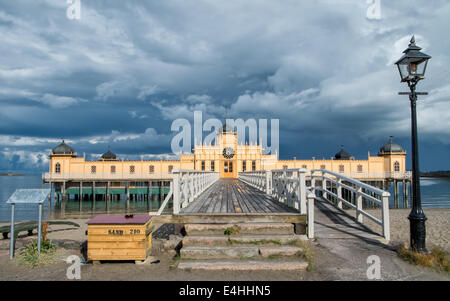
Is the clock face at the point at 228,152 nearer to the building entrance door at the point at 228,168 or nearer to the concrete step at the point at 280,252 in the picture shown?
the building entrance door at the point at 228,168

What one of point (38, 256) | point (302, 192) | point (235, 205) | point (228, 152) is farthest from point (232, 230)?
point (228, 152)

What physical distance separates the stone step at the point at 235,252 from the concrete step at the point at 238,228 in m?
0.80

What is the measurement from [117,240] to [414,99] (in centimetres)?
711

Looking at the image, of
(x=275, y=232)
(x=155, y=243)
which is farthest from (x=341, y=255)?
(x=155, y=243)

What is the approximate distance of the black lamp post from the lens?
6090mm

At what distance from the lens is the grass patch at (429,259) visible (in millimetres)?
5435

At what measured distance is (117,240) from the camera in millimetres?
5906

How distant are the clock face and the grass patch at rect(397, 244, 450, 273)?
3941 centimetres

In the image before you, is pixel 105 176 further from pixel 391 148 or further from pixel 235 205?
pixel 391 148

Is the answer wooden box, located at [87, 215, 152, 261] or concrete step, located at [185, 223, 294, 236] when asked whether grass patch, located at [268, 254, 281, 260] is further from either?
wooden box, located at [87, 215, 152, 261]

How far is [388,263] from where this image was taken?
220 inches

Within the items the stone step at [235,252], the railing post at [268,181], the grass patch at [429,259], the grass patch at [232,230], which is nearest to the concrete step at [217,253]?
the stone step at [235,252]
